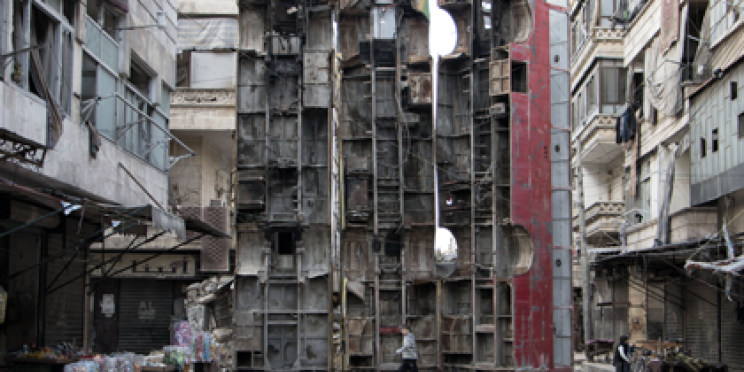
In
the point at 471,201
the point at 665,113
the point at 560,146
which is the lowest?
the point at 471,201

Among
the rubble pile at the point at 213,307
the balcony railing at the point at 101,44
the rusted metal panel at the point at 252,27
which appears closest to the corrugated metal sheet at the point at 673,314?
the rubble pile at the point at 213,307

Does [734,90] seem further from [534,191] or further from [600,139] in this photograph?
[600,139]

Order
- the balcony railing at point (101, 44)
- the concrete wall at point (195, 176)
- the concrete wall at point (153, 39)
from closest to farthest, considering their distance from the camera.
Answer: the balcony railing at point (101, 44), the concrete wall at point (153, 39), the concrete wall at point (195, 176)

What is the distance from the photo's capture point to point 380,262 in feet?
61.2

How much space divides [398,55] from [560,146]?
15.4ft

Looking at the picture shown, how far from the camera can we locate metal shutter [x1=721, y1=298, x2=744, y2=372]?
62.8 ft

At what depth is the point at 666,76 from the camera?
23500 millimetres

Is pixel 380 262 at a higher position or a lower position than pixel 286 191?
lower

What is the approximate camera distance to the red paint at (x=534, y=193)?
17969 millimetres

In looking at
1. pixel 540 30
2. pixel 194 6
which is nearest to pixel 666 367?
pixel 540 30

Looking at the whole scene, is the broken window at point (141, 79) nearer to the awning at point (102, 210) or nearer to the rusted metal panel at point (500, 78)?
the awning at point (102, 210)

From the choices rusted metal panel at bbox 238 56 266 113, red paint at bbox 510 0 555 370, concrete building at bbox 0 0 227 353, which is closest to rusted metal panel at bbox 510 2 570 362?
red paint at bbox 510 0 555 370

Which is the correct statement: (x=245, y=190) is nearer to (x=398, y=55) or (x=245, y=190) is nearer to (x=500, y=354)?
(x=398, y=55)

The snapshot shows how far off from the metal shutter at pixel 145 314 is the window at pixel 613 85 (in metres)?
16.5
